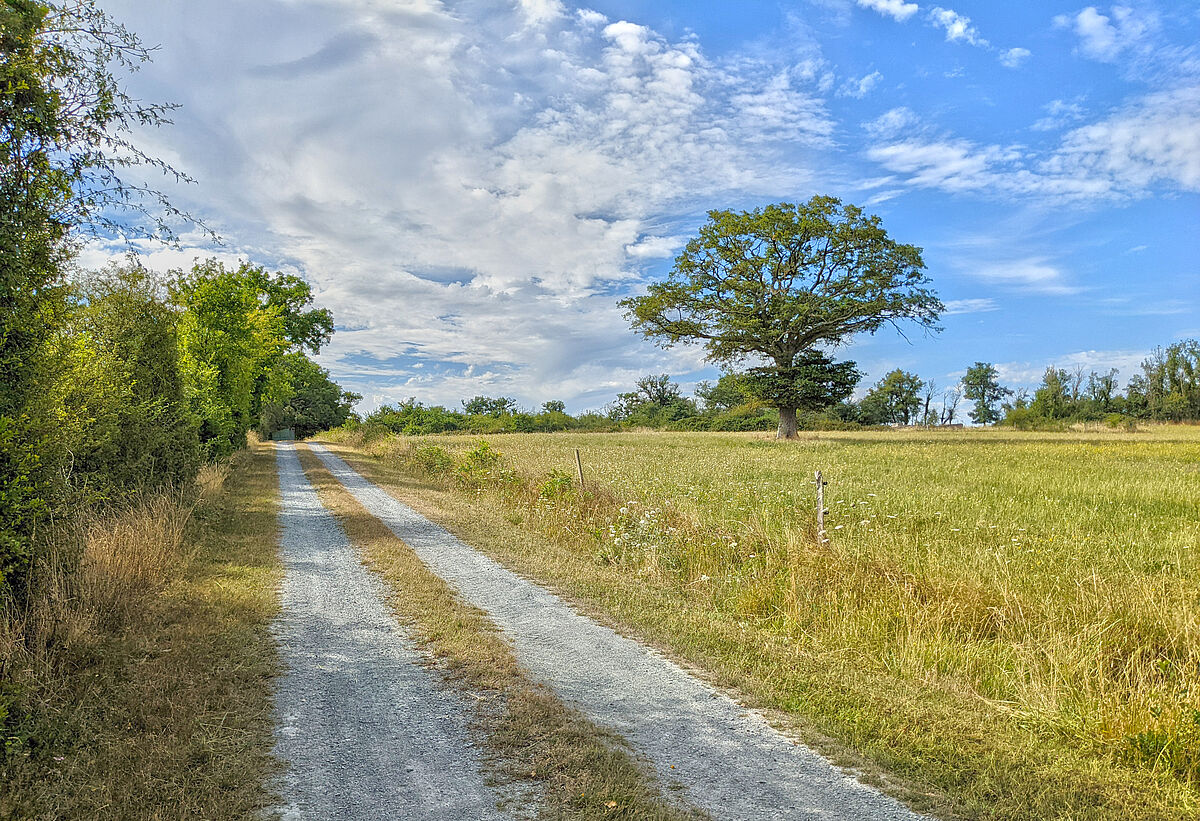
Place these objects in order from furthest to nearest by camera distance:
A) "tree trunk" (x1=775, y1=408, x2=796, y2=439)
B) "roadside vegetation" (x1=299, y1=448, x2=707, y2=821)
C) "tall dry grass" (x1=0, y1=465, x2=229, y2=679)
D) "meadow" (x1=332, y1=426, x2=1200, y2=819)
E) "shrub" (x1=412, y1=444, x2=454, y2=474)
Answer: "tree trunk" (x1=775, y1=408, x2=796, y2=439) < "shrub" (x1=412, y1=444, x2=454, y2=474) < "tall dry grass" (x1=0, y1=465, x2=229, y2=679) < "meadow" (x1=332, y1=426, x2=1200, y2=819) < "roadside vegetation" (x1=299, y1=448, x2=707, y2=821)

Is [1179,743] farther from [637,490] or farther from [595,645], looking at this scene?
[637,490]

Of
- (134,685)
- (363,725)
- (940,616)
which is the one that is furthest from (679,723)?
(134,685)

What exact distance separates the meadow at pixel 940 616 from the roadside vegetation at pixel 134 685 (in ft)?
11.5

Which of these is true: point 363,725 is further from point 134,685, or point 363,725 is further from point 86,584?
point 86,584

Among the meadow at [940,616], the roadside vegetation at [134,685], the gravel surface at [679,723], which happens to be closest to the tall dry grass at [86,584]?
the roadside vegetation at [134,685]

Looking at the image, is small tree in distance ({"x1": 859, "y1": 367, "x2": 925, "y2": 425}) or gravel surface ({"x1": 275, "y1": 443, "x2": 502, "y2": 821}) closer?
gravel surface ({"x1": 275, "y1": 443, "x2": 502, "y2": 821})

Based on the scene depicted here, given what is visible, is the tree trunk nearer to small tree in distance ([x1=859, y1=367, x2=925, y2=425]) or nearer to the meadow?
the meadow

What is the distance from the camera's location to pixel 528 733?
4.25 meters

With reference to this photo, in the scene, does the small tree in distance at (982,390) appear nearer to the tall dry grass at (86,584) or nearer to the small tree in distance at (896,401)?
the small tree in distance at (896,401)

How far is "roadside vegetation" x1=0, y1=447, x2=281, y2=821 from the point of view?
3.53 meters

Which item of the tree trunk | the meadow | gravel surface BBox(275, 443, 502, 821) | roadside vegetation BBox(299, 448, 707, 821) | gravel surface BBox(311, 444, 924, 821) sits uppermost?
the tree trunk

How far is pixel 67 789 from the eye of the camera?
11.7ft

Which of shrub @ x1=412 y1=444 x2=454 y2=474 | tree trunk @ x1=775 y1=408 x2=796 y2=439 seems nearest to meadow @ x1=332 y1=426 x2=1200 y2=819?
shrub @ x1=412 y1=444 x2=454 y2=474

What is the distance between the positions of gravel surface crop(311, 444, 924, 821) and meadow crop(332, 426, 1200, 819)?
278mm
